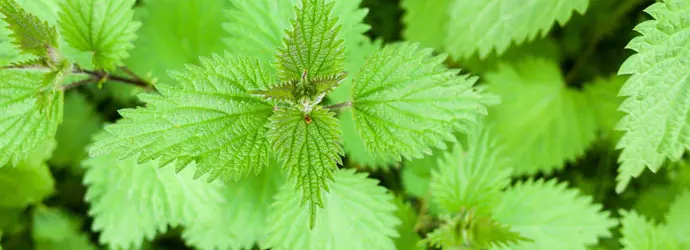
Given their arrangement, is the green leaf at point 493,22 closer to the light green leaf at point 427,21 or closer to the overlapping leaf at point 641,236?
the light green leaf at point 427,21

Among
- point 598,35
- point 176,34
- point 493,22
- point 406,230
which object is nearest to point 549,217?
point 406,230

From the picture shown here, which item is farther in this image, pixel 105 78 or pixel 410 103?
pixel 105 78

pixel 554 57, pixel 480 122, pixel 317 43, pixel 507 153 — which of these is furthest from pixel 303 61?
pixel 554 57

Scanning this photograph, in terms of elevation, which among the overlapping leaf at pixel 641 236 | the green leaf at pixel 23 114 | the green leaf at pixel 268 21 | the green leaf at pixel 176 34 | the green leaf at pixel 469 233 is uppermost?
the green leaf at pixel 176 34

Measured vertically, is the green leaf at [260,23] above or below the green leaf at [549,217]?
above

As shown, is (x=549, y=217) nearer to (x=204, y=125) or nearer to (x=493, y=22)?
(x=493, y=22)

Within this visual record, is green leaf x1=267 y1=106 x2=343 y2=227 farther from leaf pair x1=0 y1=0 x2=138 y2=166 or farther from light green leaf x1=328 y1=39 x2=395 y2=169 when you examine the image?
leaf pair x1=0 y1=0 x2=138 y2=166

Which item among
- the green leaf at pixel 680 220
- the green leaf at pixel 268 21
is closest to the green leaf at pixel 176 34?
the green leaf at pixel 268 21

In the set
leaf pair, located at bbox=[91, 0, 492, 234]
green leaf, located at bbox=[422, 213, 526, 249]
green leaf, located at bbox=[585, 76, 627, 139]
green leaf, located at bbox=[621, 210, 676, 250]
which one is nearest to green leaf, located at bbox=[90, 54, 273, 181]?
leaf pair, located at bbox=[91, 0, 492, 234]
